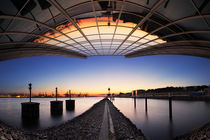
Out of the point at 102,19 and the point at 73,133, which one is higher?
the point at 102,19

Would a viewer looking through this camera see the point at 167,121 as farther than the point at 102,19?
Yes

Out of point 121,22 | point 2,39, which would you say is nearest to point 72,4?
point 121,22

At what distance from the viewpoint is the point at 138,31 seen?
1639 centimetres

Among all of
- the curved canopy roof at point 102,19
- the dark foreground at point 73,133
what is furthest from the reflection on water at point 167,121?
the curved canopy roof at point 102,19

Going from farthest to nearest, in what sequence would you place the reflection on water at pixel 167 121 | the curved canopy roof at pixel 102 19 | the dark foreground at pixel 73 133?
the reflection on water at pixel 167 121, the curved canopy roof at pixel 102 19, the dark foreground at pixel 73 133

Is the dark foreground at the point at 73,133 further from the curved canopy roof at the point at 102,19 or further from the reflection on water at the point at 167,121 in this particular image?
the curved canopy roof at the point at 102,19

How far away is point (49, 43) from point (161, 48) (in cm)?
1916

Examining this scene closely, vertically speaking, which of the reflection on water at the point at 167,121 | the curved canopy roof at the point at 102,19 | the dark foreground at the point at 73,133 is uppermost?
the curved canopy roof at the point at 102,19

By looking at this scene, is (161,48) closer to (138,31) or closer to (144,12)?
(138,31)

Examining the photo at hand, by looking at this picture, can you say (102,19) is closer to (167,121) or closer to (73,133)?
(73,133)

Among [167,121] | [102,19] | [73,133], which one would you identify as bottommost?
[167,121]

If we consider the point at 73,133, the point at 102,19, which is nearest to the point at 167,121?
the point at 73,133

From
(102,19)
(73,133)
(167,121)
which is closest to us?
(73,133)

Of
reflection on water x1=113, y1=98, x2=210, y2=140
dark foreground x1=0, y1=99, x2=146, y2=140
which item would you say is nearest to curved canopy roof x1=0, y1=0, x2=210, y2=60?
dark foreground x1=0, y1=99, x2=146, y2=140
